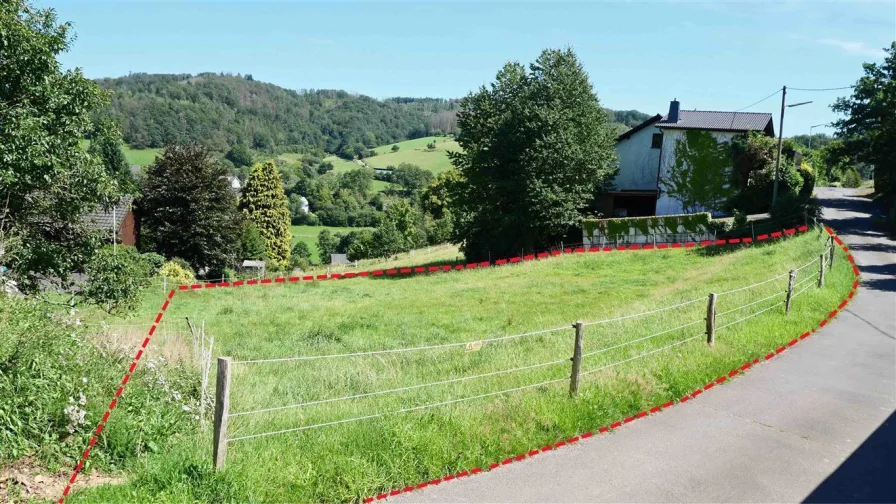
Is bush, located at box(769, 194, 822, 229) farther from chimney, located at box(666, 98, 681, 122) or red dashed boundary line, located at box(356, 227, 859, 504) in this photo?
red dashed boundary line, located at box(356, 227, 859, 504)

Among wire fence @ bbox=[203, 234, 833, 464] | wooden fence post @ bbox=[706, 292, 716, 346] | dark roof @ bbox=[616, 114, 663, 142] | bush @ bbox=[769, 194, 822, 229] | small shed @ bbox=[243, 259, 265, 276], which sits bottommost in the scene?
small shed @ bbox=[243, 259, 265, 276]

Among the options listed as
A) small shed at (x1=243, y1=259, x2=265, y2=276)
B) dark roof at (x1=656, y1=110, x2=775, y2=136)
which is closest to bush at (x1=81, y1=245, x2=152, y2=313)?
dark roof at (x1=656, y1=110, x2=775, y2=136)

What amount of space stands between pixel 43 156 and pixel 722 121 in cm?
4155

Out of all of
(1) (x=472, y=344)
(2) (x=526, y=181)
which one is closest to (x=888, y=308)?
(1) (x=472, y=344)

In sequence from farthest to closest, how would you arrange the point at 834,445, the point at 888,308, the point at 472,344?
the point at 888,308
the point at 472,344
the point at 834,445

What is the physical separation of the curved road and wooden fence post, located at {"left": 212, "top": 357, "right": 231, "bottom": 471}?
1812 millimetres

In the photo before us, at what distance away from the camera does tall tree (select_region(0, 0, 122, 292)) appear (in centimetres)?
1101

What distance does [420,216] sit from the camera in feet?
299

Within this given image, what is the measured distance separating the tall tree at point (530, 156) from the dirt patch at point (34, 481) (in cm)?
3310

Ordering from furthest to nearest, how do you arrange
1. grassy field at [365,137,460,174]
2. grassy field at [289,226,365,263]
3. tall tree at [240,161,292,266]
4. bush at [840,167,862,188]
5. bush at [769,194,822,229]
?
grassy field at [365,137,460,174], grassy field at [289,226,365,263], bush at [840,167,862,188], tall tree at [240,161,292,266], bush at [769,194,822,229]

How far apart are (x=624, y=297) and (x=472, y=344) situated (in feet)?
52.2

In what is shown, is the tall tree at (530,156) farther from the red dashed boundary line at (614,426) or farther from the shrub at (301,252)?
the shrub at (301,252)

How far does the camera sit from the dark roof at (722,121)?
41938 millimetres

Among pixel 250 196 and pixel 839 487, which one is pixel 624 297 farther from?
pixel 250 196
